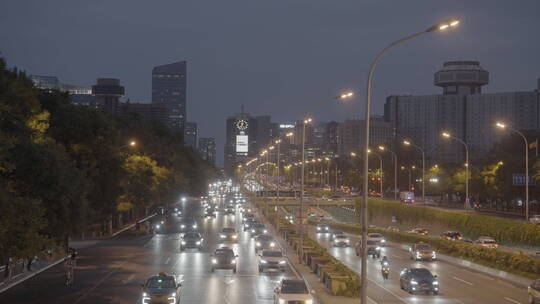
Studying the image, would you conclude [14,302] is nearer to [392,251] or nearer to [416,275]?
[416,275]

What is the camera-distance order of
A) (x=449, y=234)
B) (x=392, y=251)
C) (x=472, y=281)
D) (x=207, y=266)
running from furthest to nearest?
1. (x=449, y=234)
2. (x=392, y=251)
3. (x=207, y=266)
4. (x=472, y=281)

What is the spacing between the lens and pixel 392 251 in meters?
64.5

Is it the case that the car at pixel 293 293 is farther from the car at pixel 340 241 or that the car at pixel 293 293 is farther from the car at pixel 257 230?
the car at pixel 257 230

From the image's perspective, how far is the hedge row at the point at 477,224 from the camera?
60.8m

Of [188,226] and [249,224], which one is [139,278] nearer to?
Result: [249,224]

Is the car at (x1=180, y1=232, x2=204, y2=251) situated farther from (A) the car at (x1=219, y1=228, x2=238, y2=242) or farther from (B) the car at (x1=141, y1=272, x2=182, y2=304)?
(B) the car at (x1=141, y1=272, x2=182, y2=304)

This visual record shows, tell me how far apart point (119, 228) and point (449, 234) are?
37.9 meters

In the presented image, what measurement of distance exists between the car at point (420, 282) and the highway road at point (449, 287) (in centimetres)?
32


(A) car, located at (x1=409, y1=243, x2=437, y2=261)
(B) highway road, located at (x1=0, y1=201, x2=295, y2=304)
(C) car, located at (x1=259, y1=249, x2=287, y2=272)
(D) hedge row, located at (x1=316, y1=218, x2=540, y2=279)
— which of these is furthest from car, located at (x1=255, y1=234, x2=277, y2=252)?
(D) hedge row, located at (x1=316, y1=218, x2=540, y2=279)

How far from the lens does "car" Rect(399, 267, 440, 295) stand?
35.1 m

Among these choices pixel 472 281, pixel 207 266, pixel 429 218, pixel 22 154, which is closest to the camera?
pixel 22 154

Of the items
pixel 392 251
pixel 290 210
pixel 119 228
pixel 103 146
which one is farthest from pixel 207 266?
pixel 290 210

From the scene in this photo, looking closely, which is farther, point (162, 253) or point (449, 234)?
point (449, 234)

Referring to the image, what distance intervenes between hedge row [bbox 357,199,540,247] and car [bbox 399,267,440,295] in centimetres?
2580
